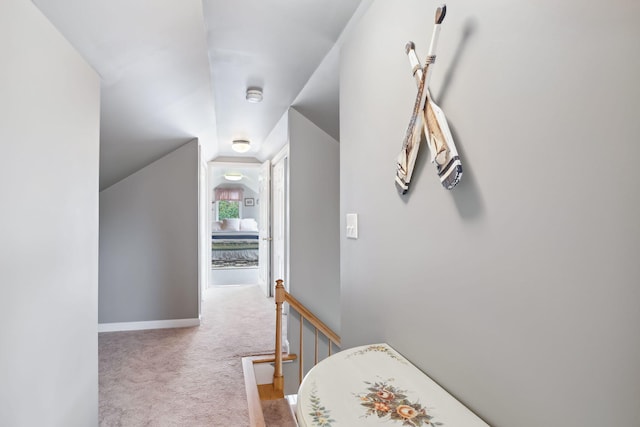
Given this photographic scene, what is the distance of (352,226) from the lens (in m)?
1.73

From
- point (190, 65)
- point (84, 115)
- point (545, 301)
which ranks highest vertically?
point (190, 65)

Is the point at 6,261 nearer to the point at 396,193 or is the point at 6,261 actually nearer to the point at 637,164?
the point at 396,193

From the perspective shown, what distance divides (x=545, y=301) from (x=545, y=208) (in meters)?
0.18

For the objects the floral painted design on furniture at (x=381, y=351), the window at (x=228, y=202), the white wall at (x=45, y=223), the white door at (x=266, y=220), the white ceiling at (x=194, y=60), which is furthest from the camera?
the window at (x=228, y=202)


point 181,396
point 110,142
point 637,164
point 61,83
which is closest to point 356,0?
point 61,83

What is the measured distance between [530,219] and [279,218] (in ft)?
13.8

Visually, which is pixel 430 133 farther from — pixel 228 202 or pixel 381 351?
pixel 228 202

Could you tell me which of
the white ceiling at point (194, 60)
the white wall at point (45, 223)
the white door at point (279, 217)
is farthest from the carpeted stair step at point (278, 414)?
the white ceiling at point (194, 60)

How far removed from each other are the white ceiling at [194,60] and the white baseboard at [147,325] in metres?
1.57

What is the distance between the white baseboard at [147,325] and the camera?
391 cm

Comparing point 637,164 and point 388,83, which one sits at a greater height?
point 388,83

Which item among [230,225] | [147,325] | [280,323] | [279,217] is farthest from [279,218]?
[230,225]

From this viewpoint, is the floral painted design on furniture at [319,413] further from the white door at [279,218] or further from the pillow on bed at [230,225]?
the pillow on bed at [230,225]

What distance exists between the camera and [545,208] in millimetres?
685
